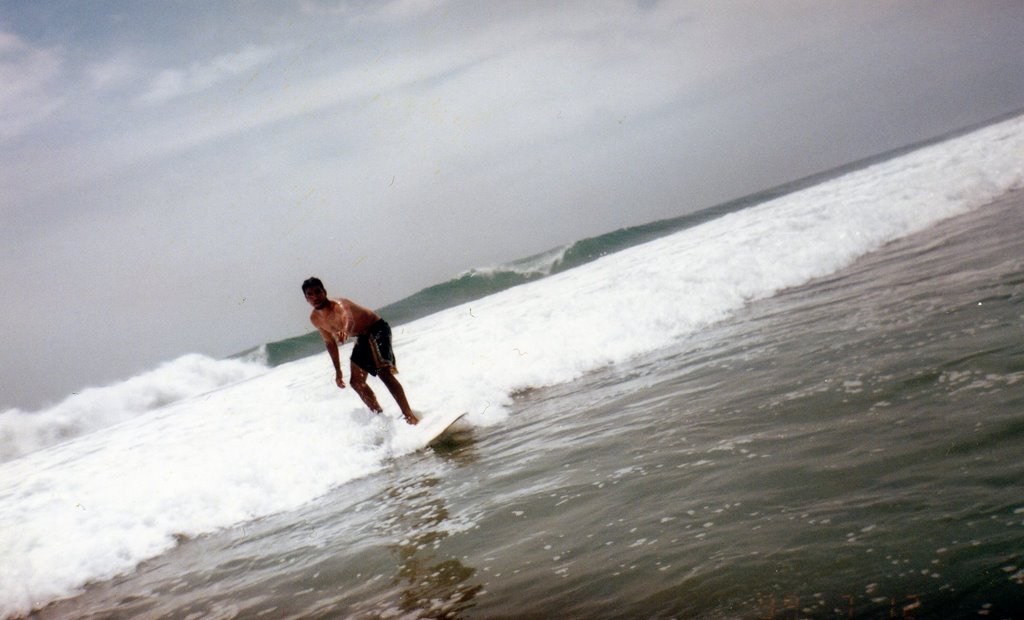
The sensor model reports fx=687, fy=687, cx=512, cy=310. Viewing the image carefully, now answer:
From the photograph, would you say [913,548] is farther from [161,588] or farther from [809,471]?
[161,588]

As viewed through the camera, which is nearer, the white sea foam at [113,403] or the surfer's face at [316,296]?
the surfer's face at [316,296]

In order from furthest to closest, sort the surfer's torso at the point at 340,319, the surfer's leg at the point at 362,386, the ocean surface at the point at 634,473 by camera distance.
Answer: the surfer's leg at the point at 362,386 → the surfer's torso at the point at 340,319 → the ocean surface at the point at 634,473

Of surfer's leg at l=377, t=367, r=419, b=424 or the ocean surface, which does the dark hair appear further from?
the ocean surface

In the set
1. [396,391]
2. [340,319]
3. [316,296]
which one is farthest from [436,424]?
[316,296]

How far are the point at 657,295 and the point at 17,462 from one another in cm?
1253

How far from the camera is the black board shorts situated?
8.05 meters

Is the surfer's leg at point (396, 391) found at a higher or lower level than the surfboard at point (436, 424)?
higher

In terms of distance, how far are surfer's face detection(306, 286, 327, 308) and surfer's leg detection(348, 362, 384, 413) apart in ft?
2.86

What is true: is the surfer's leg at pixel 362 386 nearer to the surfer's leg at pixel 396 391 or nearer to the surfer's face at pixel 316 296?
the surfer's leg at pixel 396 391

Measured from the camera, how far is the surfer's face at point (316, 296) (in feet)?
25.2

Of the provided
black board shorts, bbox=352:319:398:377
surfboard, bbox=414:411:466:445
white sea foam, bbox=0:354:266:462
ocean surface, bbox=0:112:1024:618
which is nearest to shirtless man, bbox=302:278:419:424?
black board shorts, bbox=352:319:398:377

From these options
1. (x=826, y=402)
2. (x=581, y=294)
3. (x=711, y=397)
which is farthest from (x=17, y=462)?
(x=826, y=402)

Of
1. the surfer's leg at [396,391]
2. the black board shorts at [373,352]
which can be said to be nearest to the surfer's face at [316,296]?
the black board shorts at [373,352]

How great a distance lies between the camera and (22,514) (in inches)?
314
